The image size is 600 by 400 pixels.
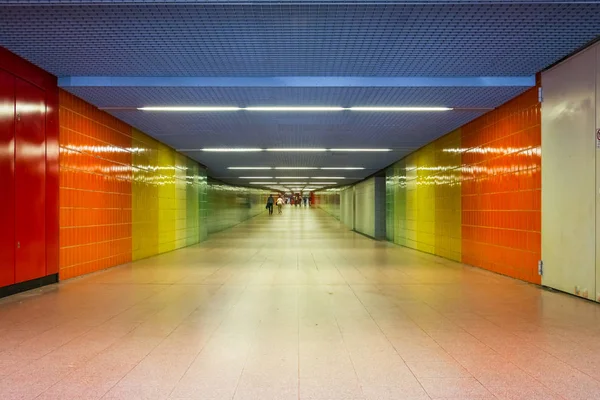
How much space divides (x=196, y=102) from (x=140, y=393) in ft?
17.5

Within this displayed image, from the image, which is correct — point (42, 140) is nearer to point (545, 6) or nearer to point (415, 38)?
point (415, 38)

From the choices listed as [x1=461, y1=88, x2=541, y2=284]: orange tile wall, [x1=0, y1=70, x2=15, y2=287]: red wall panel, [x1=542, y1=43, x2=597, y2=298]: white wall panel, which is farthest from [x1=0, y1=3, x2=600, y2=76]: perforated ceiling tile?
[x1=461, y1=88, x2=541, y2=284]: orange tile wall

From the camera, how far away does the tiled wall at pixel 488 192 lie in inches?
261

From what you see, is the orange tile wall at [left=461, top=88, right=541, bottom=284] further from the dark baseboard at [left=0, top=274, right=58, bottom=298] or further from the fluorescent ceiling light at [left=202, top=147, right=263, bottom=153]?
the dark baseboard at [left=0, top=274, right=58, bottom=298]

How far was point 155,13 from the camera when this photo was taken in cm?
425

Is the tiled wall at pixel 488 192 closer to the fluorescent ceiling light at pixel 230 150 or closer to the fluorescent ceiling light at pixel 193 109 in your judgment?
the fluorescent ceiling light at pixel 193 109

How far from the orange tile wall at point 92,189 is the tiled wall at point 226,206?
9.97 m

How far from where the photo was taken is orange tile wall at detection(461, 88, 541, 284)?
6.54 meters

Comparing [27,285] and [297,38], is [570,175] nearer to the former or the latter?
[297,38]

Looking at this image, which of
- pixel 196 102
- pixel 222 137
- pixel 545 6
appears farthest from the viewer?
pixel 222 137

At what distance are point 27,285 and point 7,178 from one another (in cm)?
151

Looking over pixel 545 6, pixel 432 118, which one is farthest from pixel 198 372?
pixel 432 118

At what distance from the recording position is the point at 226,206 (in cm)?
2495

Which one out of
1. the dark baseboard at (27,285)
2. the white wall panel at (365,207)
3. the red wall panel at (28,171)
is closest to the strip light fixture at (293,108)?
the red wall panel at (28,171)
